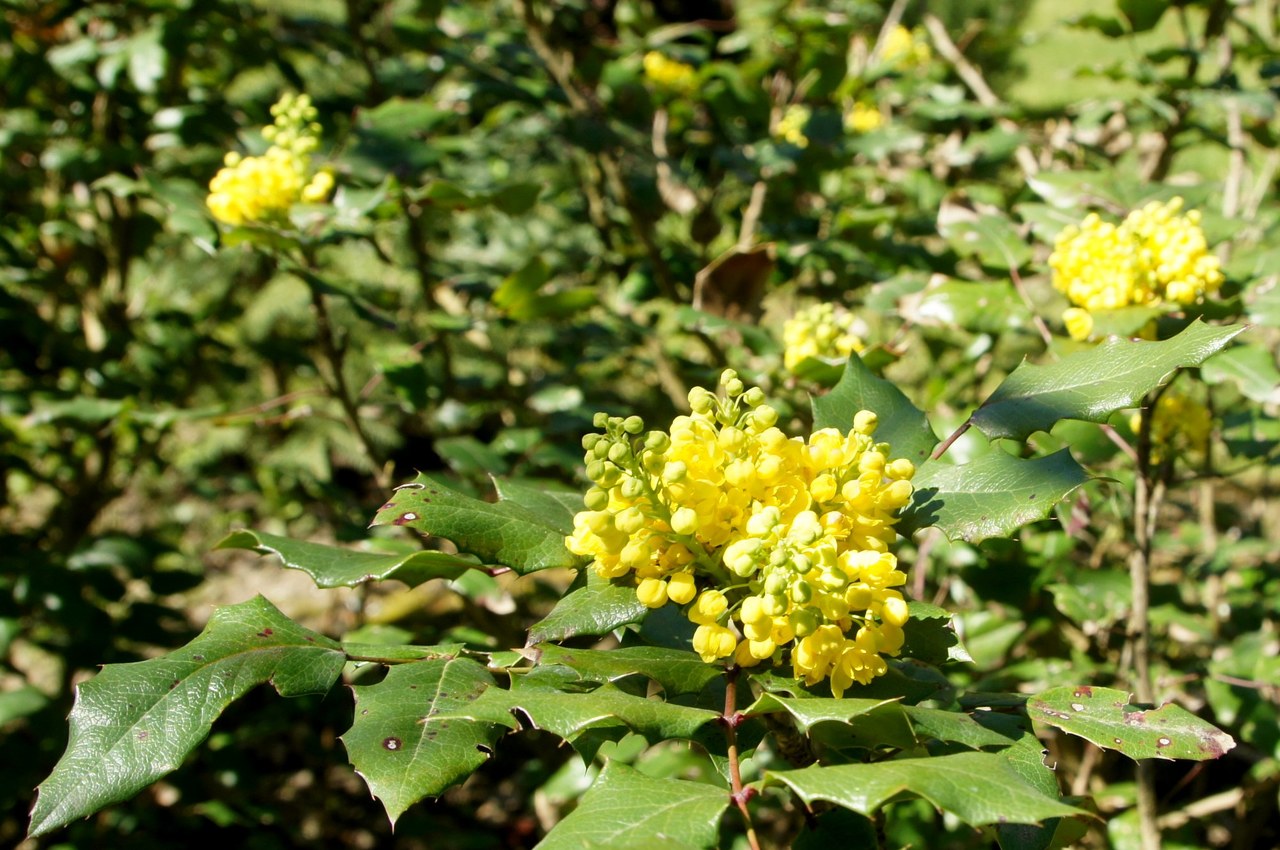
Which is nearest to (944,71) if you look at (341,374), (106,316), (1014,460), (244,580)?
(341,374)

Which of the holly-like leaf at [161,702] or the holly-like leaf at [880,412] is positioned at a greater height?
the holly-like leaf at [880,412]

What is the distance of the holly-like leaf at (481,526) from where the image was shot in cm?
90

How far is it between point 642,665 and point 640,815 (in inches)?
5.2

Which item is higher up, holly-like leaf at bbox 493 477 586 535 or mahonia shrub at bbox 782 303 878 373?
holly-like leaf at bbox 493 477 586 535

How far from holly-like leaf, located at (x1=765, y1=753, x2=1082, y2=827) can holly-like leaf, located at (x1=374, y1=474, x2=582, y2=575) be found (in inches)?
12.6

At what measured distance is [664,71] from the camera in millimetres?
3023

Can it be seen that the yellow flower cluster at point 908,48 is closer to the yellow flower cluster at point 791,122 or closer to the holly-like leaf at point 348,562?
the yellow flower cluster at point 791,122

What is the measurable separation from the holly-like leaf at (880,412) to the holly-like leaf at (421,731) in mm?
447

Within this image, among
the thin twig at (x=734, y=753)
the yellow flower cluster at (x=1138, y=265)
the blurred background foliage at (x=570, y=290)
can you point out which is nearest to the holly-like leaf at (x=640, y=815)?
the thin twig at (x=734, y=753)

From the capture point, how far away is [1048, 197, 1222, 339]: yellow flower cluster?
134 cm

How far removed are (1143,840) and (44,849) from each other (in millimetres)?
2367

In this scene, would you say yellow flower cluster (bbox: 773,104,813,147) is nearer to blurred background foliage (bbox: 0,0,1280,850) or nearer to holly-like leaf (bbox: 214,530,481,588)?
blurred background foliage (bbox: 0,0,1280,850)

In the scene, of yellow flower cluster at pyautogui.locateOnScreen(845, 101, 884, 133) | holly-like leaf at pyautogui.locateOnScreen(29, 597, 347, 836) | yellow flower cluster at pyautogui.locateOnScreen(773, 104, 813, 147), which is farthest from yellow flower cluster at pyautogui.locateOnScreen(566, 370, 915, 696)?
yellow flower cluster at pyautogui.locateOnScreen(845, 101, 884, 133)

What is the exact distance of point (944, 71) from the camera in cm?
309
